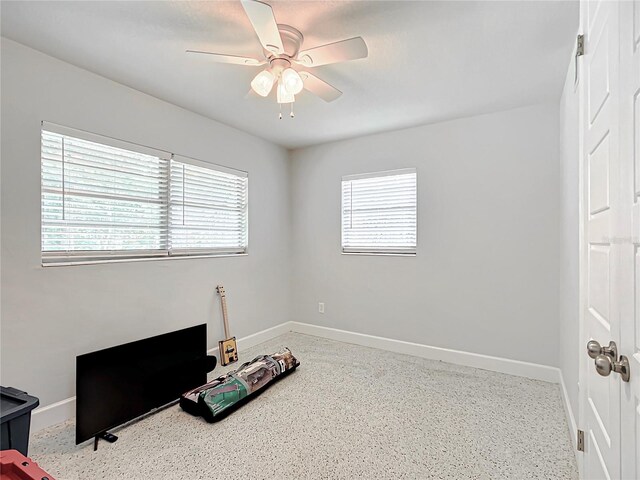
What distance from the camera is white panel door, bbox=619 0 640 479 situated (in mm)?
793

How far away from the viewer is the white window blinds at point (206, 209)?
10.2ft

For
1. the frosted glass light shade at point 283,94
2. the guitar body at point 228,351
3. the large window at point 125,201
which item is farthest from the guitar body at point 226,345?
the frosted glass light shade at point 283,94

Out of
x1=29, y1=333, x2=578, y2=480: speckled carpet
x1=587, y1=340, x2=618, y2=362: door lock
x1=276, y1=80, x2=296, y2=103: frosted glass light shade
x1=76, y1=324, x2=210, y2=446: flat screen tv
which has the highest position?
x1=276, y1=80, x2=296, y2=103: frosted glass light shade

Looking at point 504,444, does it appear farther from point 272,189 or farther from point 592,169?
point 272,189

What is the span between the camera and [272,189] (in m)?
4.24

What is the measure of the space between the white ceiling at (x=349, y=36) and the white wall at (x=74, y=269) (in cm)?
19

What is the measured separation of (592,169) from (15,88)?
320cm

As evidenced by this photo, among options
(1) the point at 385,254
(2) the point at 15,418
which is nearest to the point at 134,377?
(2) the point at 15,418

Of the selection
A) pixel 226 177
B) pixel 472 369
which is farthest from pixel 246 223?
pixel 472 369

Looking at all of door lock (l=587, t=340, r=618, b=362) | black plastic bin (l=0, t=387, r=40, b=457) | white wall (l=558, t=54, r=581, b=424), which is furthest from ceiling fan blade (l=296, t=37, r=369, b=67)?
black plastic bin (l=0, t=387, r=40, b=457)

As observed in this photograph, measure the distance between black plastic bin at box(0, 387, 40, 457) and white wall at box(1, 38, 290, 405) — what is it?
74 centimetres

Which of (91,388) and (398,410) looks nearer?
(91,388)

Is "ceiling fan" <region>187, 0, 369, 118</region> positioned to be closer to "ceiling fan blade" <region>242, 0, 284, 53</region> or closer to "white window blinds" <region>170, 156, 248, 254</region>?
"ceiling fan blade" <region>242, 0, 284, 53</region>

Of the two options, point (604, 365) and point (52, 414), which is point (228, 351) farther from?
point (604, 365)
